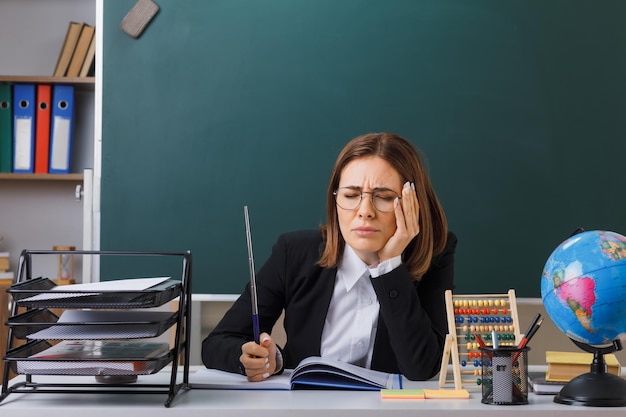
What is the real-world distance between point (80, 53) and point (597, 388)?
2.95m

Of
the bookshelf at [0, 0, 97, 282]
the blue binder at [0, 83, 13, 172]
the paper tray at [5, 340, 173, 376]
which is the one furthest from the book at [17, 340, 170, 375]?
the bookshelf at [0, 0, 97, 282]

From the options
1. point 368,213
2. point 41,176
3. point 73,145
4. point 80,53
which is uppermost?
point 80,53

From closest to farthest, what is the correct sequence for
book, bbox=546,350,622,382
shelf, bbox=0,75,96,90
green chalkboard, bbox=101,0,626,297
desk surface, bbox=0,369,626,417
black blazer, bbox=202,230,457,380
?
desk surface, bbox=0,369,626,417, book, bbox=546,350,622,382, black blazer, bbox=202,230,457,380, green chalkboard, bbox=101,0,626,297, shelf, bbox=0,75,96,90

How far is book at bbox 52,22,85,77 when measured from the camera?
359cm

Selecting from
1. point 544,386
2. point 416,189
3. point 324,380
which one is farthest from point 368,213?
point 544,386

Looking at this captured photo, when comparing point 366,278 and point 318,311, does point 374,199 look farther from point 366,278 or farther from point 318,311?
point 318,311

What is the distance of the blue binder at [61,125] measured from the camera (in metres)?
3.54

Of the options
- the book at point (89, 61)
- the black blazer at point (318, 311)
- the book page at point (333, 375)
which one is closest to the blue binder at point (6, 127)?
the book at point (89, 61)

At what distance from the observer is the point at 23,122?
353 centimetres

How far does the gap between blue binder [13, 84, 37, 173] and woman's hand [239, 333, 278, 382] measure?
234cm

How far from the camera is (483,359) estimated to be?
4.45 feet

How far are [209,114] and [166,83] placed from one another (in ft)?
0.69

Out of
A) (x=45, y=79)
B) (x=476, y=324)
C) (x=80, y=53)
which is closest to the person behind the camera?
(x=476, y=324)

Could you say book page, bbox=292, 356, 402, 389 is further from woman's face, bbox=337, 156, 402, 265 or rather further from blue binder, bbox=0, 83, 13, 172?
blue binder, bbox=0, 83, 13, 172
